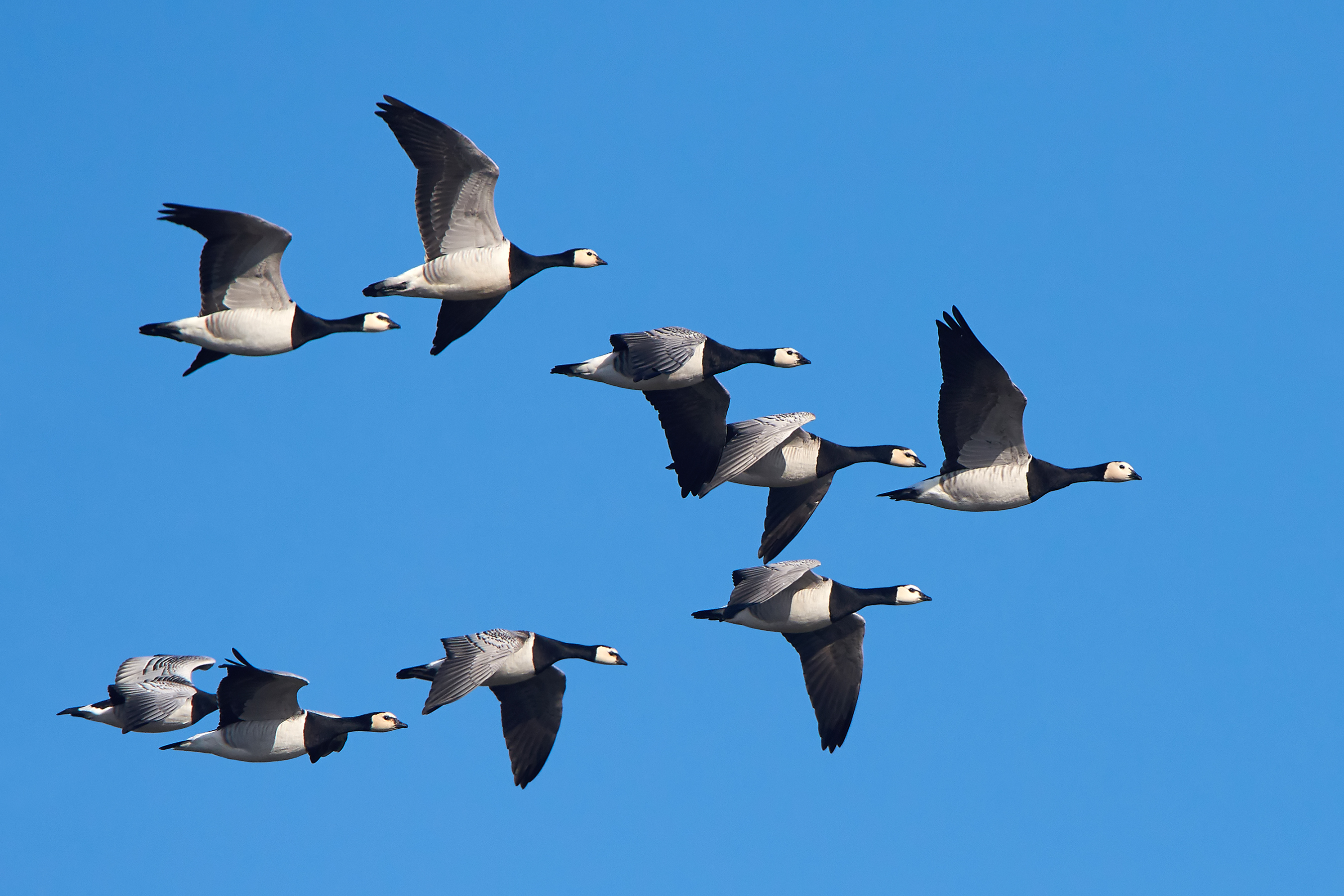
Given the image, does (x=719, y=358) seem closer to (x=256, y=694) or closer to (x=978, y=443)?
(x=978, y=443)

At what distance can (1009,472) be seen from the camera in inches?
1039

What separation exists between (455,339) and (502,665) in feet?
16.1

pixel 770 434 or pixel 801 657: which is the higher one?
pixel 770 434

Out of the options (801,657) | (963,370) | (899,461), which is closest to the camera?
(963,370)

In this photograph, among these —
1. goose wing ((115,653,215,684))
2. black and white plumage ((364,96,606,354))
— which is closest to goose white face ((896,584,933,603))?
black and white plumage ((364,96,606,354))

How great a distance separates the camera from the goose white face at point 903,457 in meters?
29.5

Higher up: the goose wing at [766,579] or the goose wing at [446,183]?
the goose wing at [446,183]

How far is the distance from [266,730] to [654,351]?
7.34 m

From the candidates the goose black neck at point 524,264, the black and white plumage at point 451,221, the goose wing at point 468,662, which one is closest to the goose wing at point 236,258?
the black and white plumage at point 451,221

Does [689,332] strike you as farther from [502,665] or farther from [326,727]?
[326,727]

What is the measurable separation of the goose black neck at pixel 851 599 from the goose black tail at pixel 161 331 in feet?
32.1

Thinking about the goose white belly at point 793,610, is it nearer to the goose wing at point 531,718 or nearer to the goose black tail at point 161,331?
the goose wing at point 531,718

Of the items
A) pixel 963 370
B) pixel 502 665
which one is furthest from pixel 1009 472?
pixel 502 665

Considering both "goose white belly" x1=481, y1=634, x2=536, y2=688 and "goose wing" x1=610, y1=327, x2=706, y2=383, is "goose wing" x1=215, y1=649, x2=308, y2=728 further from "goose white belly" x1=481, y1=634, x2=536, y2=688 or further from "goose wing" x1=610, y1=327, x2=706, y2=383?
"goose wing" x1=610, y1=327, x2=706, y2=383
